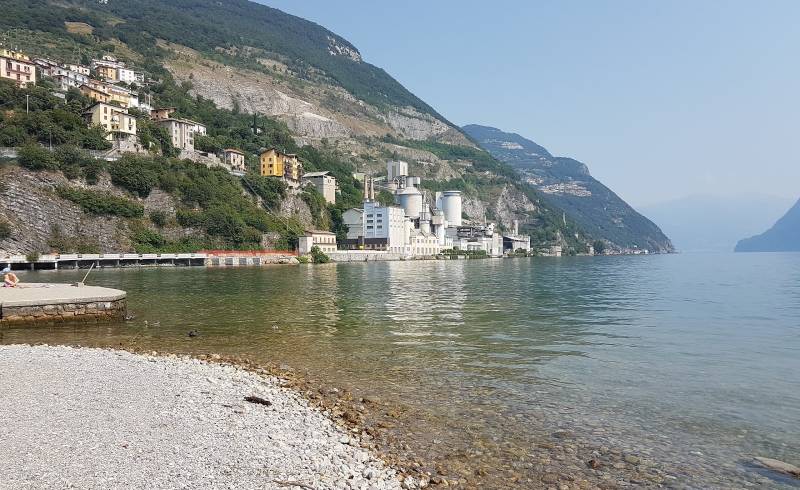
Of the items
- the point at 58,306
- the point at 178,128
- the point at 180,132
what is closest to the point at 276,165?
the point at 180,132

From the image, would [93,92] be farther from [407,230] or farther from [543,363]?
[543,363]

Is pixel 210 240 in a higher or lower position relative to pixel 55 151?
lower

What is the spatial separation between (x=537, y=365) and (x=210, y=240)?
93061 mm

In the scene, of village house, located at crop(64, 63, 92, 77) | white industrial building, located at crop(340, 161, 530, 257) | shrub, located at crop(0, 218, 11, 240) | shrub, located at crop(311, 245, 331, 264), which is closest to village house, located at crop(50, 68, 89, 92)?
village house, located at crop(64, 63, 92, 77)

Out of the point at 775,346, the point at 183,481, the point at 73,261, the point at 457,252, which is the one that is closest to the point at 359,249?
Result: the point at 457,252

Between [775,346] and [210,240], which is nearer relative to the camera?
[775,346]

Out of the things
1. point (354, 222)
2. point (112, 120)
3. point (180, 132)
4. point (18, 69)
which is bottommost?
point (354, 222)

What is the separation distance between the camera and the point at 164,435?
Result: 9695 mm

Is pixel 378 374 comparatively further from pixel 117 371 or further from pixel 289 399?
pixel 117 371

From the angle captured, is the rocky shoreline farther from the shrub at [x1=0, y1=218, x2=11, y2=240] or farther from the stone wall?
the shrub at [x1=0, y1=218, x2=11, y2=240]

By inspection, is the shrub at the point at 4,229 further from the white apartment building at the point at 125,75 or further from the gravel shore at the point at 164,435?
the white apartment building at the point at 125,75

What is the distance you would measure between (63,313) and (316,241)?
95.6 meters

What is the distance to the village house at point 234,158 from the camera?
130875mm

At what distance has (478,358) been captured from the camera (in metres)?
19.4
